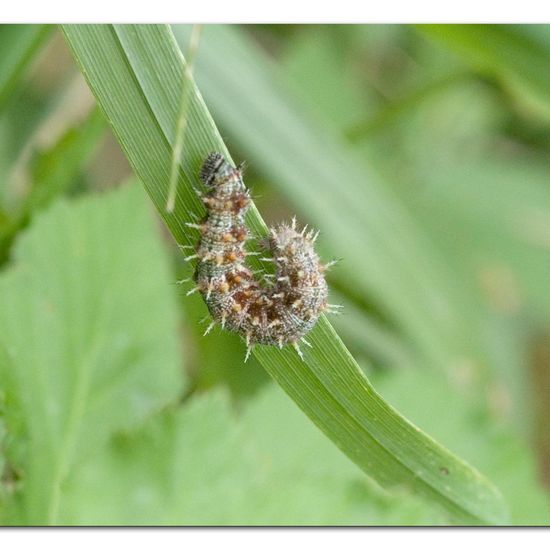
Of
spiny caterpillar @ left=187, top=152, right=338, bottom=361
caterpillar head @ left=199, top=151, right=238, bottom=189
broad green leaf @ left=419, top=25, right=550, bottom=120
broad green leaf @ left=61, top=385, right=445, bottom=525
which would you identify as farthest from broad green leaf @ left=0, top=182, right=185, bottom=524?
broad green leaf @ left=419, top=25, right=550, bottom=120

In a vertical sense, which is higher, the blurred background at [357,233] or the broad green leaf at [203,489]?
the blurred background at [357,233]

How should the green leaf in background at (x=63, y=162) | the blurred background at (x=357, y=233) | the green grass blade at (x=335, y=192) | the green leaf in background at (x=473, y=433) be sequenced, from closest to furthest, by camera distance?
the blurred background at (x=357, y=233)
the green leaf in background at (x=63, y=162)
the green leaf in background at (x=473, y=433)
the green grass blade at (x=335, y=192)

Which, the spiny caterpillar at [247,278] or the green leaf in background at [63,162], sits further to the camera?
the green leaf in background at [63,162]

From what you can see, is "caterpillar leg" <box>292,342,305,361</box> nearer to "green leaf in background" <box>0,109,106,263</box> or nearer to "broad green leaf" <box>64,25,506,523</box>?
"broad green leaf" <box>64,25,506,523</box>

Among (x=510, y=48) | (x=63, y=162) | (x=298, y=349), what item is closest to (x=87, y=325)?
(x=63, y=162)

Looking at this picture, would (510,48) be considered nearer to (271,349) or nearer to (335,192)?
(335,192)

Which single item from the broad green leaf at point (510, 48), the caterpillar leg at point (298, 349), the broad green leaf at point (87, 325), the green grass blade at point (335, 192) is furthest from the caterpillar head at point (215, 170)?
the green grass blade at point (335, 192)

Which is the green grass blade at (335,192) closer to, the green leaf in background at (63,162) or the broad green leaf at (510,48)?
the green leaf in background at (63,162)
